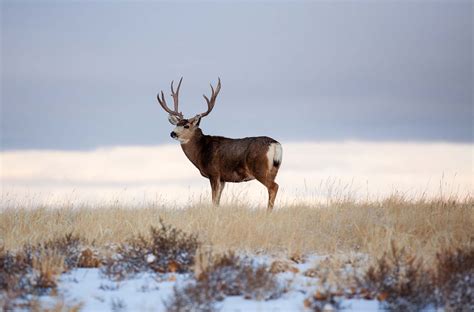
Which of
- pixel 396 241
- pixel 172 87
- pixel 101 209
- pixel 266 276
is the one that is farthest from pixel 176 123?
pixel 266 276

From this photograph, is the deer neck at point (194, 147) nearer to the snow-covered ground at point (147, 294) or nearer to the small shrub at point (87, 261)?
the small shrub at point (87, 261)

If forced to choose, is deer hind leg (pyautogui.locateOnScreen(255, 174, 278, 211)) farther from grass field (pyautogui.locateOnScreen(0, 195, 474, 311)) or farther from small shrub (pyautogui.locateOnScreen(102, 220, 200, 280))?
small shrub (pyautogui.locateOnScreen(102, 220, 200, 280))

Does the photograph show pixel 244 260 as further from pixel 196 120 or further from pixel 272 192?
pixel 196 120

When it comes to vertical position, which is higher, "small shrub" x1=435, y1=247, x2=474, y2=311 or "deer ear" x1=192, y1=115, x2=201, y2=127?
"deer ear" x1=192, y1=115, x2=201, y2=127

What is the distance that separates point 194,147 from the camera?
16859mm

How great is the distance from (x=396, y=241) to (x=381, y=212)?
357cm

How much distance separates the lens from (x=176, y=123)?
16.9 metres

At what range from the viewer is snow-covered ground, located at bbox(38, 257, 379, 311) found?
23.9ft

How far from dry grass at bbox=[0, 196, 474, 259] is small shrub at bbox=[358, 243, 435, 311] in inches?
43.3

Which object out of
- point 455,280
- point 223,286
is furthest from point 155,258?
point 455,280

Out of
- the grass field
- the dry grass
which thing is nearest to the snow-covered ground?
the grass field

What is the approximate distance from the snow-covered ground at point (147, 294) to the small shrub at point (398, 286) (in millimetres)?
148

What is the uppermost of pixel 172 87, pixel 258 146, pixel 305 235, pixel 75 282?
pixel 172 87

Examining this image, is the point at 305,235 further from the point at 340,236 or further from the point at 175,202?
the point at 175,202
